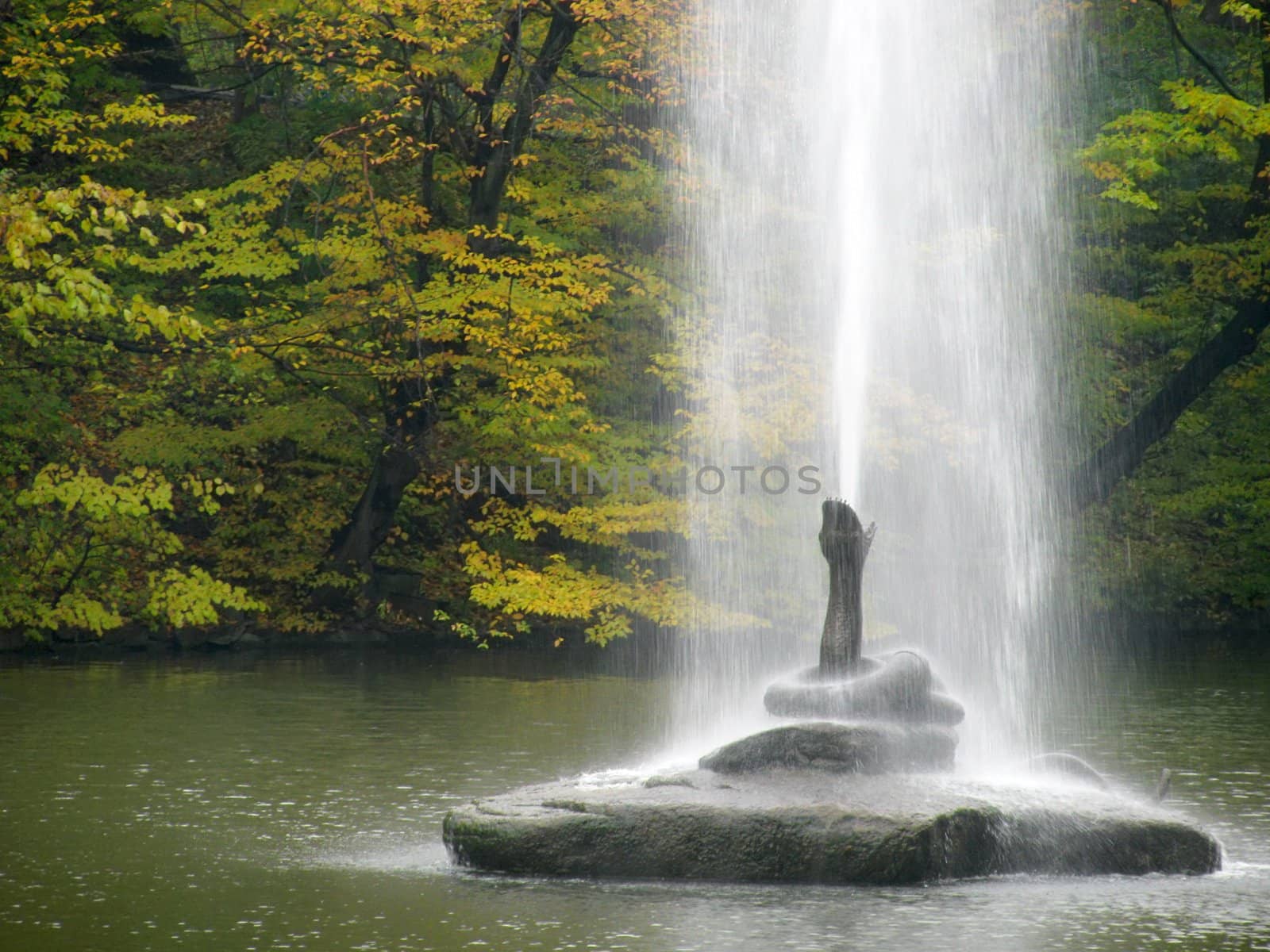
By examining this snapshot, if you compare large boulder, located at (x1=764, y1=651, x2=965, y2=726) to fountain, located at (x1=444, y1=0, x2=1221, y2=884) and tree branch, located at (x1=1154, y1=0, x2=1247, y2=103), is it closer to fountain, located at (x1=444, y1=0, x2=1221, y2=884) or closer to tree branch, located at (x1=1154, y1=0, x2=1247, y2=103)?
fountain, located at (x1=444, y1=0, x2=1221, y2=884)

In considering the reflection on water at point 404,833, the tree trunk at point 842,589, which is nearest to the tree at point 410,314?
the reflection on water at point 404,833

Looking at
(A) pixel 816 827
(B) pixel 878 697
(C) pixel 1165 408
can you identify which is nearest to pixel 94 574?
(C) pixel 1165 408

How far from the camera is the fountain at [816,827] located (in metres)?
8.96

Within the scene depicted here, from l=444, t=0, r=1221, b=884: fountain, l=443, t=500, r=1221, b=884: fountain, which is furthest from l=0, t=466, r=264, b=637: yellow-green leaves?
l=443, t=500, r=1221, b=884: fountain

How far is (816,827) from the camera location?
29.5 feet

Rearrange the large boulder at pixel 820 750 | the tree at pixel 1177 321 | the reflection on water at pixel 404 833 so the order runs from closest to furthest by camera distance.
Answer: the reflection on water at pixel 404 833
the large boulder at pixel 820 750
the tree at pixel 1177 321

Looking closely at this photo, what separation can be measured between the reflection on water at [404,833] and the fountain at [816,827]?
0.54 feet

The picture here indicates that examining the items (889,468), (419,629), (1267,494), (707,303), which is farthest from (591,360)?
(1267,494)

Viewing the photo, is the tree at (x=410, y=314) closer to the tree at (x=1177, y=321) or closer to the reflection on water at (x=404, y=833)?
the reflection on water at (x=404, y=833)

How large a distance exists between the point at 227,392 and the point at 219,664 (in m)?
4.56

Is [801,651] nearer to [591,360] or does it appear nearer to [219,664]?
[591,360]

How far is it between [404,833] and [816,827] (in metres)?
2.85

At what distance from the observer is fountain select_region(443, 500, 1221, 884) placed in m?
8.96

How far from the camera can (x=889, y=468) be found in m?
21.8
